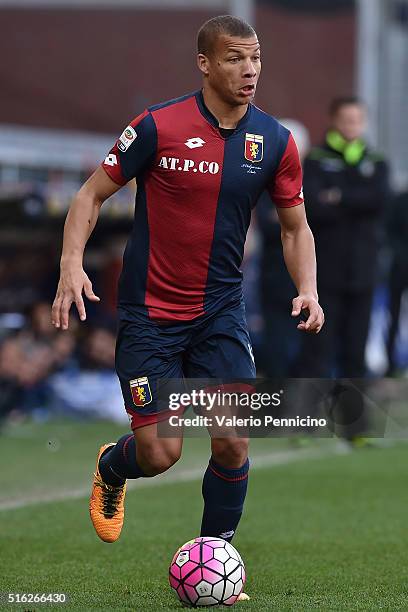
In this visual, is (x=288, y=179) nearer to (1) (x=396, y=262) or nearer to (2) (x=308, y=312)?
(2) (x=308, y=312)

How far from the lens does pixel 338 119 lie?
467 inches

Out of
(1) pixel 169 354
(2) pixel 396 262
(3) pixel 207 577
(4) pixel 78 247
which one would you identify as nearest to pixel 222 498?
(3) pixel 207 577

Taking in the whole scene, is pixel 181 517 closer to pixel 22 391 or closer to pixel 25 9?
pixel 22 391

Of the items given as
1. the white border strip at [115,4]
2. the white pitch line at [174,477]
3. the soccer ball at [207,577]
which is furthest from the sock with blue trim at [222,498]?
the white border strip at [115,4]

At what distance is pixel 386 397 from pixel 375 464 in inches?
207

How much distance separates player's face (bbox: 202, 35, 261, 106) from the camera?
6.13 meters

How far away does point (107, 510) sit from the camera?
22.2ft

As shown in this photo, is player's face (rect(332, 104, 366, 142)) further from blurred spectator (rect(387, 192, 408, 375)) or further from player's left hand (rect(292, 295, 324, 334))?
player's left hand (rect(292, 295, 324, 334))

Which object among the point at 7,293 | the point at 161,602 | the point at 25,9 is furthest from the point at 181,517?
the point at 25,9

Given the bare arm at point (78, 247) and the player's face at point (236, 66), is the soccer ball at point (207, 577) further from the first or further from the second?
the player's face at point (236, 66)

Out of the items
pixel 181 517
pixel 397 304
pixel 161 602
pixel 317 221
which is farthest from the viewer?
pixel 397 304

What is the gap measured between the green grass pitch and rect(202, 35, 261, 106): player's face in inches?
85.1

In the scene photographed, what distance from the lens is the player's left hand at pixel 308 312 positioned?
6146 millimetres

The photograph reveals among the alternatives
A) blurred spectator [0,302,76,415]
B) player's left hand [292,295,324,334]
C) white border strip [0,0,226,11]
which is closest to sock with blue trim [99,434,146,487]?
player's left hand [292,295,324,334]
